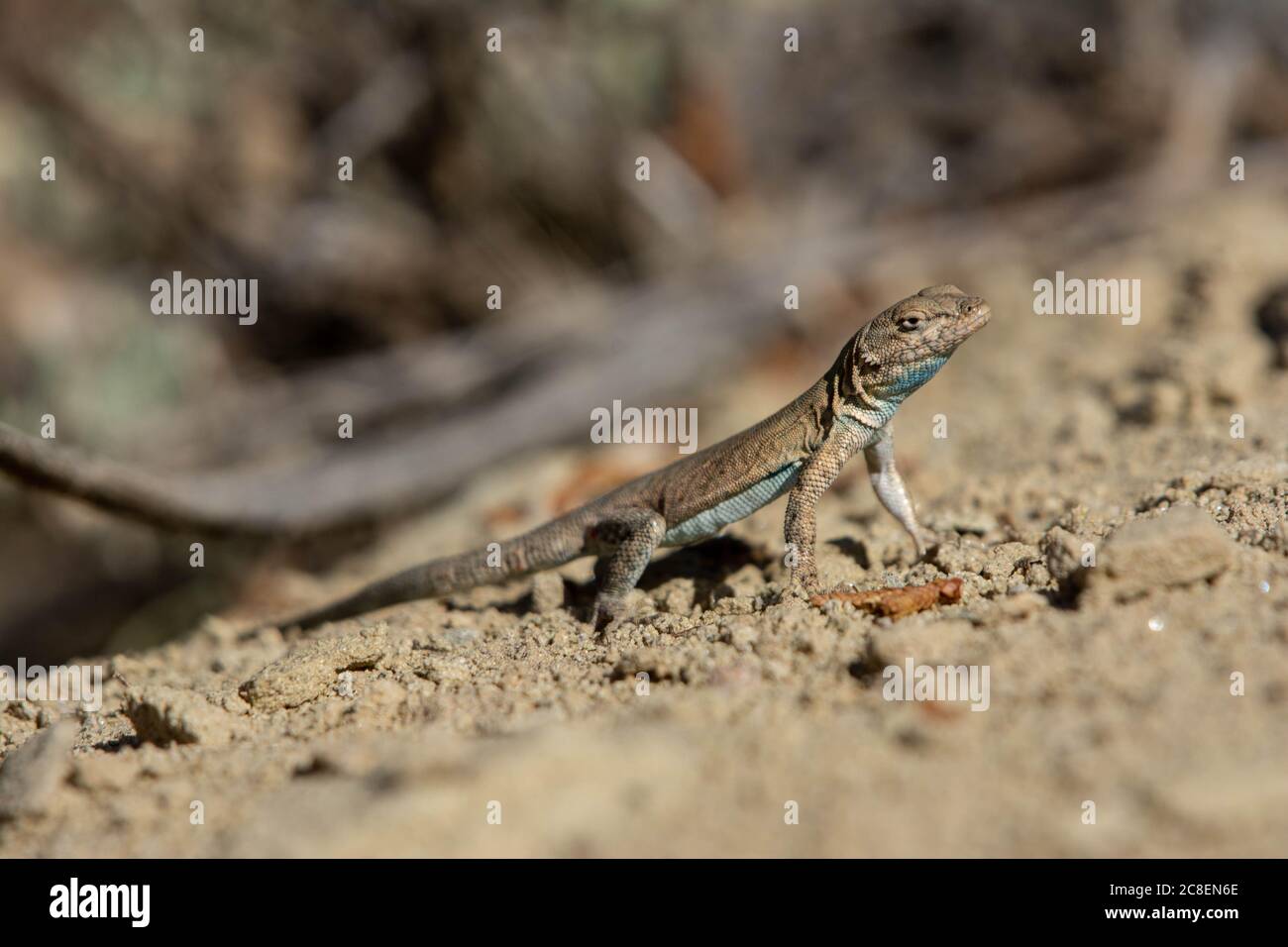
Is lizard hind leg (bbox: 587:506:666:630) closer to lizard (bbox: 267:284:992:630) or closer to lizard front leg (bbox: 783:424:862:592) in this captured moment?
lizard (bbox: 267:284:992:630)

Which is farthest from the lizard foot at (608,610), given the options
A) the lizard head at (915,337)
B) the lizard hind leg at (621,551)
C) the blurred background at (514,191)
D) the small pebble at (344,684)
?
the blurred background at (514,191)

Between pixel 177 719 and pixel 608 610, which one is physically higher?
pixel 608 610

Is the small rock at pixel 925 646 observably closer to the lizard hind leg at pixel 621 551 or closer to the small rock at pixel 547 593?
the lizard hind leg at pixel 621 551

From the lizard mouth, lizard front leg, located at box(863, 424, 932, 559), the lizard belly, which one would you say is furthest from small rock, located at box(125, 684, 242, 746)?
the lizard mouth

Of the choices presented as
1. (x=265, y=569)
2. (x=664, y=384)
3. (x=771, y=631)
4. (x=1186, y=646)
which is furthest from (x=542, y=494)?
(x=1186, y=646)

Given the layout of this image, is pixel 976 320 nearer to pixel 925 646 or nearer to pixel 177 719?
pixel 925 646

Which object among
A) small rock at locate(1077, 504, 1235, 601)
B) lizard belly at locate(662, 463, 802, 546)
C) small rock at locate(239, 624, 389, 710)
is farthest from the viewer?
lizard belly at locate(662, 463, 802, 546)

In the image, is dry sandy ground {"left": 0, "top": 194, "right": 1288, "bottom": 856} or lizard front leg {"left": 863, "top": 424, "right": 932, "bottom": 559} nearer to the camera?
dry sandy ground {"left": 0, "top": 194, "right": 1288, "bottom": 856}

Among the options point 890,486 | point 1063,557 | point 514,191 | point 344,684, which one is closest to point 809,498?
point 890,486
